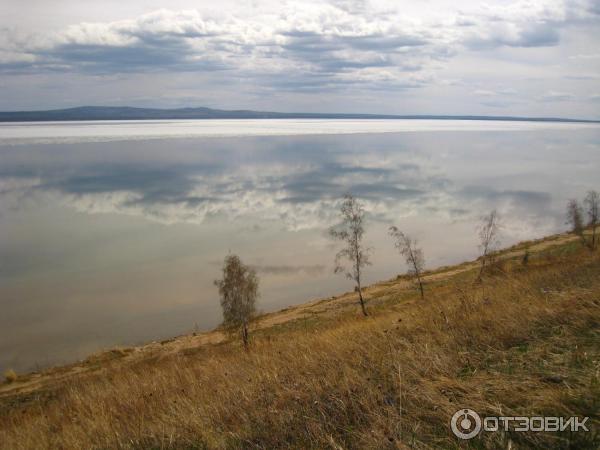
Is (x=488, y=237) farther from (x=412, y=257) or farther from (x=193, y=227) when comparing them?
(x=193, y=227)

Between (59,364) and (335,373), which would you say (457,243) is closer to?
(59,364)

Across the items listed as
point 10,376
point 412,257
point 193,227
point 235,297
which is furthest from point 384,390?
point 193,227

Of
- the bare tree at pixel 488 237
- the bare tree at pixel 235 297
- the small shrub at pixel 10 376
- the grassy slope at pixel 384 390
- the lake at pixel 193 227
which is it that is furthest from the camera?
the bare tree at pixel 488 237

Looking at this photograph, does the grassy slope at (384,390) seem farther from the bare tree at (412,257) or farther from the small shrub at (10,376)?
the bare tree at (412,257)

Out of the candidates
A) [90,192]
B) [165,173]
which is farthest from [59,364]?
[165,173]

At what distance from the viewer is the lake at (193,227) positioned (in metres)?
31.9

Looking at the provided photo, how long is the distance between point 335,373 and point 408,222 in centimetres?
5288

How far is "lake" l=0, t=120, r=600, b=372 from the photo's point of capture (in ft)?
105

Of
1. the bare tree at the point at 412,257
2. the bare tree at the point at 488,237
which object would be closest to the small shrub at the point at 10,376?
the bare tree at the point at 412,257

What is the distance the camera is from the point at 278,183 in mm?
86500

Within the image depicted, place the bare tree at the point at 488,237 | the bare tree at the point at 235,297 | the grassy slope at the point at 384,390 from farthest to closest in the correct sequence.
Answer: the bare tree at the point at 488,237
the bare tree at the point at 235,297
the grassy slope at the point at 384,390

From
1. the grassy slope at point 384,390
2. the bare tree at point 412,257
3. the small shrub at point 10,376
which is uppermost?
the grassy slope at point 384,390

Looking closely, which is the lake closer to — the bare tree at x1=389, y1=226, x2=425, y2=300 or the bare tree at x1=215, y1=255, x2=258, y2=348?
the bare tree at x1=389, y1=226, x2=425, y2=300

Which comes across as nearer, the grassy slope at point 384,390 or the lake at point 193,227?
the grassy slope at point 384,390
